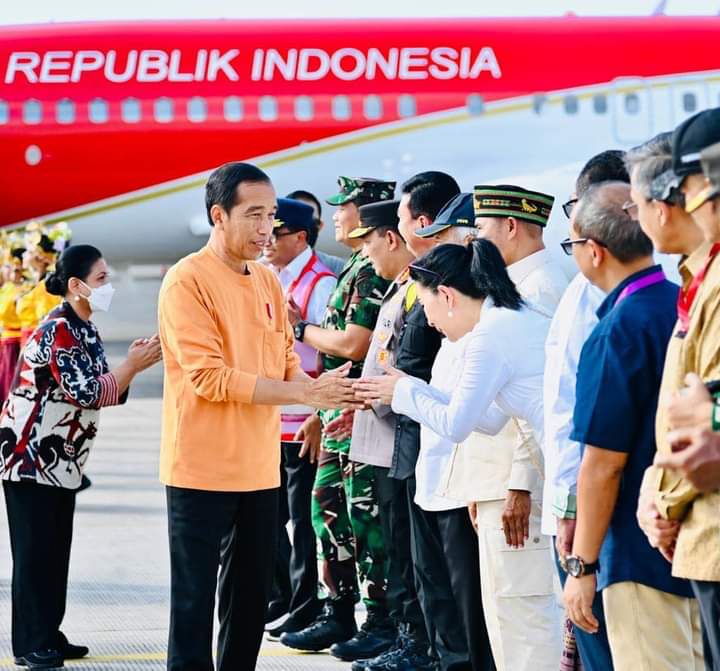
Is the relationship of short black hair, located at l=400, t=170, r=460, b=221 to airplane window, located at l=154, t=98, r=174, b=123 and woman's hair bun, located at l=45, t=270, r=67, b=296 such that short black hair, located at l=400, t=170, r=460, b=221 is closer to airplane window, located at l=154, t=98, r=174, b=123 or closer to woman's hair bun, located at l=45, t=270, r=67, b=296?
woman's hair bun, located at l=45, t=270, r=67, b=296

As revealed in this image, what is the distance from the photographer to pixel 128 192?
17406 mm

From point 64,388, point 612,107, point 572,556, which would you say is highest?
point 612,107

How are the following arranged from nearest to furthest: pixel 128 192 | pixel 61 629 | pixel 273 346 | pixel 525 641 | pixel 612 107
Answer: pixel 525 641
pixel 273 346
pixel 61 629
pixel 128 192
pixel 612 107

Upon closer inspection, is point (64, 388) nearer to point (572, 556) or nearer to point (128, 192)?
point (572, 556)

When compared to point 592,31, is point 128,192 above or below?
below

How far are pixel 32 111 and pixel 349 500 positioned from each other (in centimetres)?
1231

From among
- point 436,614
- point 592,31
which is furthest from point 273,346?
point 592,31

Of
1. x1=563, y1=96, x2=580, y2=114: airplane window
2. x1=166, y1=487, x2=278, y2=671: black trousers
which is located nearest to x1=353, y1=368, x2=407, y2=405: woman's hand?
x1=166, y1=487, x2=278, y2=671: black trousers

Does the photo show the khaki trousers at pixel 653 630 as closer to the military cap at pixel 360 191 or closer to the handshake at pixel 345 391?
the handshake at pixel 345 391

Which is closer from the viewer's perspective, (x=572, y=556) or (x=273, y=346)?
(x=572, y=556)

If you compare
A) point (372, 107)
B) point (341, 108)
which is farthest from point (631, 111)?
point (341, 108)

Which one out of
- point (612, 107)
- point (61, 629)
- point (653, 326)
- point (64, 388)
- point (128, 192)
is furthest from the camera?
point (612, 107)

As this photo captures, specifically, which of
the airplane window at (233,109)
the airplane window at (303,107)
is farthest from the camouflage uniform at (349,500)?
the airplane window at (303,107)

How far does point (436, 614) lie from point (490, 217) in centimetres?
146
